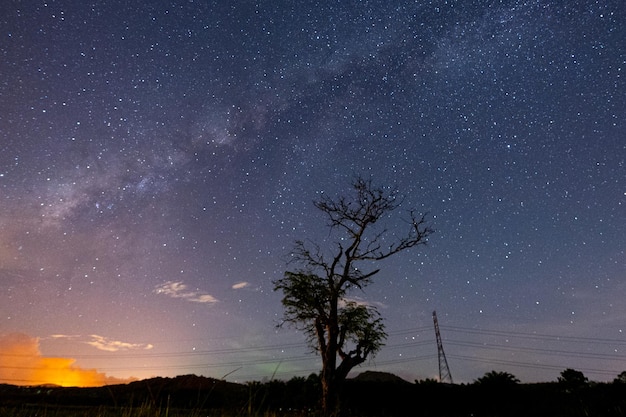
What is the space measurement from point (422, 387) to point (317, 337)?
8.75 meters

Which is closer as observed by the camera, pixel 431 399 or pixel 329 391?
pixel 329 391

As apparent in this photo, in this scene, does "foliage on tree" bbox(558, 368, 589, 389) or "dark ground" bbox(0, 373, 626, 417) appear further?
"foliage on tree" bbox(558, 368, 589, 389)

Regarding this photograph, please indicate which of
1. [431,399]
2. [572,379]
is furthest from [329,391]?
[572,379]

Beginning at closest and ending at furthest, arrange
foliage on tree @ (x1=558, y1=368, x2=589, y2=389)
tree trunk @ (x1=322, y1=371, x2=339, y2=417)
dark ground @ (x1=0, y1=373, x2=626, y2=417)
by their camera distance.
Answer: tree trunk @ (x1=322, y1=371, x2=339, y2=417) → dark ground @ (x1=0, y1=373, x2=626, y2=417) → foliage on tree @ (x1=558, y1=368, x2=589, y2=389)

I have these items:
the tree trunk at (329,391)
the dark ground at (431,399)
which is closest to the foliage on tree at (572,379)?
the dark ground at (431,399)

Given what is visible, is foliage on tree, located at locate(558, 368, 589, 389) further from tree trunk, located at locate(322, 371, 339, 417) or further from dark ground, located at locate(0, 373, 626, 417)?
tree trunk, located at locate(322, 371, 339, 417)

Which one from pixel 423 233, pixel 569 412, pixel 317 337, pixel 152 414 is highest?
pixel 423 233

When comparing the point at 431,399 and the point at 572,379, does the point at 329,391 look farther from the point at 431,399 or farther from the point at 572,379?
the point at 572,379

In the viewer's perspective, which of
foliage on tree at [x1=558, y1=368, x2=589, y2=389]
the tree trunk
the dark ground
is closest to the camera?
the tree trunk

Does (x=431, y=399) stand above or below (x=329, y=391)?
below

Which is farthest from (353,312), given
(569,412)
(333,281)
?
(569,412)

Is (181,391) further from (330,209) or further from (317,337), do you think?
(330,209)

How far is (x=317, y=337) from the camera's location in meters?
25.8

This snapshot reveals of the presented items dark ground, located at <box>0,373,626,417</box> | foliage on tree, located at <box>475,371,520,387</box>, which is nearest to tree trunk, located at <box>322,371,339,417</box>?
dark ground, located at <box>0,373,626,417</box>
